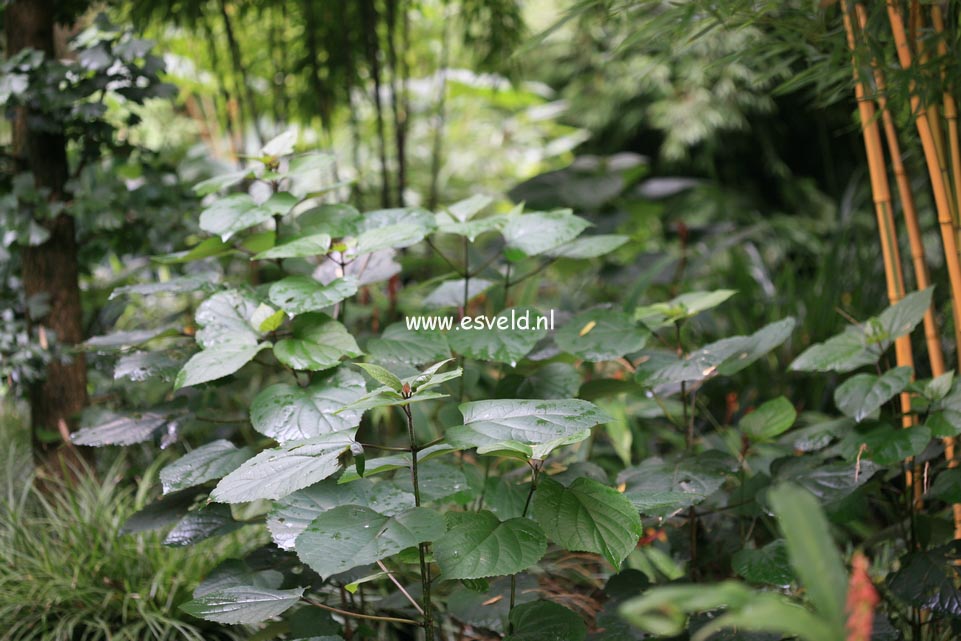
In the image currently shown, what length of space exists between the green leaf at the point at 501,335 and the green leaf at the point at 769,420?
320mm

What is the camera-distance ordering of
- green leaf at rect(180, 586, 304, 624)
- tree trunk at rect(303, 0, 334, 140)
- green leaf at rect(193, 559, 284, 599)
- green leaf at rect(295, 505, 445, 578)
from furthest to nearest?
tree trunk at rect(303, 0, 334, 140) → green leaf at rect(193, 559, 284, 599) → green leaf at rect(180, 586, 304, 624) → green leaf at rect(295, 505, 445, 578)

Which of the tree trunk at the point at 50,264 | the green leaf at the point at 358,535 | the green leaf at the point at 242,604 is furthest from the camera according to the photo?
the tree trunk at the point at 50,264

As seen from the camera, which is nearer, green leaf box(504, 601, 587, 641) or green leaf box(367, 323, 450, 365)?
green leaf box(504, 601, 587, 641)

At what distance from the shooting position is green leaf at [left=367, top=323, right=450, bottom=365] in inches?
37.2

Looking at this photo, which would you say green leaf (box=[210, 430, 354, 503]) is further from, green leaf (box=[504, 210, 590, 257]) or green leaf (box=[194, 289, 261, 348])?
green leaf (box=[504, 210, 590, 257])

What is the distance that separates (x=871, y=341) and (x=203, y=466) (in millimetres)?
879

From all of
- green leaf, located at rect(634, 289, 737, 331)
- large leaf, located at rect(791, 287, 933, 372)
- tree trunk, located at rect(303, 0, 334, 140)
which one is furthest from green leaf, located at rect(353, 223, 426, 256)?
tree trunk, located at rect(303, 0, 334, 140)

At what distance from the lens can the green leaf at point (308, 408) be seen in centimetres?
84

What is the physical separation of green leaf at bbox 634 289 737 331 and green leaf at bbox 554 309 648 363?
0.12 ft

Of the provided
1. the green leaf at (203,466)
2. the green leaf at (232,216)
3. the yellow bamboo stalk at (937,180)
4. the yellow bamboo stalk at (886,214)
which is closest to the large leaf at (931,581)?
the yellow bamboo stalk at (886,214)

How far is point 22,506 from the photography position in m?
1.42

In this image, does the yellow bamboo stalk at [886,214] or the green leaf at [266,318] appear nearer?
the green leaf at [266,318]

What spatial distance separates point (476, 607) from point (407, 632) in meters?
0.34

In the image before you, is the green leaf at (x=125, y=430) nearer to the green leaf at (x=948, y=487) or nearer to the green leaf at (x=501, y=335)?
the green leaf at (x=501, y=335)
